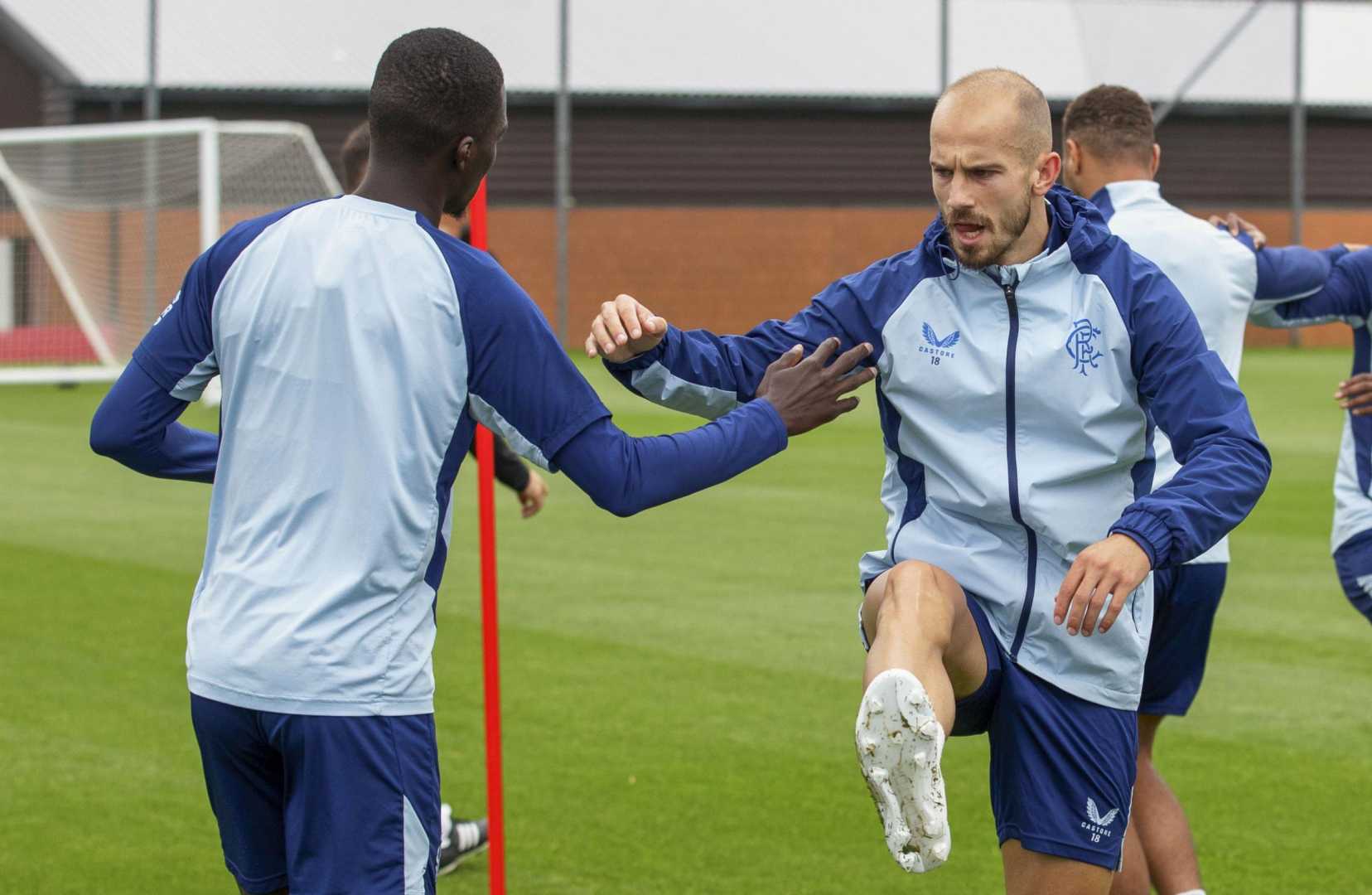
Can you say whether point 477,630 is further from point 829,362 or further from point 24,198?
point 24,198

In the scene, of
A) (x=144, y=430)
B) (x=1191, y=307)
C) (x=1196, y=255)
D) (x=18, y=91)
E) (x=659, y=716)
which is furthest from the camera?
(x=18, y=91)

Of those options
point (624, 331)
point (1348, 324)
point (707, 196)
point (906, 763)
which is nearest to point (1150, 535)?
point (906, 763)

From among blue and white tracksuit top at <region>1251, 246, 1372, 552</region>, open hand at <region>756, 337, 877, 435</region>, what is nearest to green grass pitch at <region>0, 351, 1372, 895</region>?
blue and white tracksuit top at <region>1251, 246, 1372, 552</region>

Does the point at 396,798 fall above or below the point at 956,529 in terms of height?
below

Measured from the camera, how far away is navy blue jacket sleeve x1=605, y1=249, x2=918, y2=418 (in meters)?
4.29

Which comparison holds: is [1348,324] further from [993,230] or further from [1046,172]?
[993,230]

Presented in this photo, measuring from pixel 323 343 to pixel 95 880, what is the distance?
129 inches

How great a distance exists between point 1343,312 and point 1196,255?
36.4 inches

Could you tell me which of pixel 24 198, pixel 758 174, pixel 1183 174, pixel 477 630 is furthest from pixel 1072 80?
pixel 477 630

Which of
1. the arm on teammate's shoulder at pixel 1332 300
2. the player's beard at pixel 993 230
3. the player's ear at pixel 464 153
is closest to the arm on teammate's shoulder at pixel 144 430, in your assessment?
the player's ear at pixel 464 153

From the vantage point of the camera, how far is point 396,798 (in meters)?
3.44

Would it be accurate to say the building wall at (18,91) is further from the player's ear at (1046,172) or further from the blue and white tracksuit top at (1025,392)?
the player's ear at (1046,172)

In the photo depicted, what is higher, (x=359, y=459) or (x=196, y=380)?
(x=196, y=380)

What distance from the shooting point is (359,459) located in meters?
3.40
